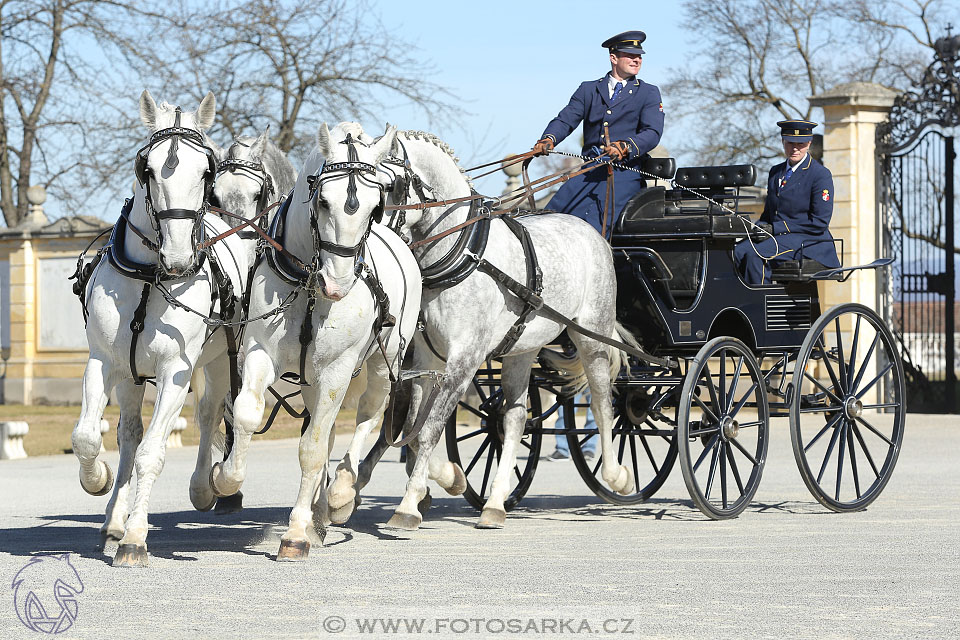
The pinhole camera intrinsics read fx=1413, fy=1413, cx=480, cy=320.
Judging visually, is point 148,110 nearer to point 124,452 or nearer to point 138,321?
point 138,321

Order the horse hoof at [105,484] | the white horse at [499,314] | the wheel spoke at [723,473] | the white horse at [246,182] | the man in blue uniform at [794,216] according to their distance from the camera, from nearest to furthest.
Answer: the horse hoof at [105,484]
the white horse at [499,314]
the white horse at [246,182]
the wheel spoke at [723,473]
the man in blue uniform at [794,216]

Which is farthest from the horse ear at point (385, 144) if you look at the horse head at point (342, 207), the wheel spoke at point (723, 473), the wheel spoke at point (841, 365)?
the wheel spoke at point (841, 365)

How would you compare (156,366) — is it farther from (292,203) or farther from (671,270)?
(671,270)

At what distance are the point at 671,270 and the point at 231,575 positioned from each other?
3.95m

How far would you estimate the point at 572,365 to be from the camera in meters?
9.40

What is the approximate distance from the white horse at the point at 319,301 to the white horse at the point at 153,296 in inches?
12.6

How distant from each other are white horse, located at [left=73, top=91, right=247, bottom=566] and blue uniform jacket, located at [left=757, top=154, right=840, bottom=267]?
4334mm

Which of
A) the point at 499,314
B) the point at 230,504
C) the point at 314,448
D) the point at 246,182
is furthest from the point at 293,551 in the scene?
the point at 230,504

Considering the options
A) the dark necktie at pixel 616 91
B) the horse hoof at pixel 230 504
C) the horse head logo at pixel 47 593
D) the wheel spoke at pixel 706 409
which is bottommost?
the horse hoof at pixel 230 504

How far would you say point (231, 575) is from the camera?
6.29m

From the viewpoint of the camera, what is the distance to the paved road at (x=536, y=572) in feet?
17.1

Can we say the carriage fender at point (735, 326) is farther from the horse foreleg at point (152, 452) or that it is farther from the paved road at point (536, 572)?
the horse foreleg at point (152, 452)

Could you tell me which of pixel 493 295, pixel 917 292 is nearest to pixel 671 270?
pixel 493 295

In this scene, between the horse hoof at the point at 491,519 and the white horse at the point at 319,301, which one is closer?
the white horse at the point at 319,301
